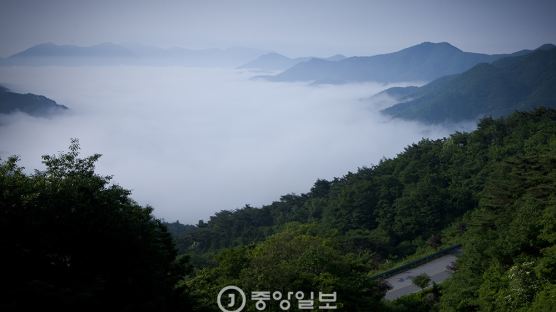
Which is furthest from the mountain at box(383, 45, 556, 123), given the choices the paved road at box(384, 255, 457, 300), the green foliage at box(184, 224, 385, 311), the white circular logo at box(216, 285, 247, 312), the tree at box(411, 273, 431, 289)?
the white circular logo at box(216, 285, 247, 312)

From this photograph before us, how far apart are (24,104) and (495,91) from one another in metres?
137

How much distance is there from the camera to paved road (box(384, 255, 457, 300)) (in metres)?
17.2

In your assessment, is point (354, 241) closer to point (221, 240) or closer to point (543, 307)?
point (543, 307)

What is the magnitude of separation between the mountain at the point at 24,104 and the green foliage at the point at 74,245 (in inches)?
4716

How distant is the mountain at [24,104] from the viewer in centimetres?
11488

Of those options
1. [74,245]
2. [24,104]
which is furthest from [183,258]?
[24,104]

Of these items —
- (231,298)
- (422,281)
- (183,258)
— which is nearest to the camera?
(231,298)

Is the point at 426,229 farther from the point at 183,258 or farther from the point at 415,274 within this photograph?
the point at 183,258

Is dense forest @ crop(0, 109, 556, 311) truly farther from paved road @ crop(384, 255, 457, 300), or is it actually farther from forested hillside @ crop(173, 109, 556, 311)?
paved road @ crop(384, 255, 457, 300)

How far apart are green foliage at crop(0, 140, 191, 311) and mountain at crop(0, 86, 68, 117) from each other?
119777 mm

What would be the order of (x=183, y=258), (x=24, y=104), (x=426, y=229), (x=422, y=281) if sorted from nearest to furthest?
1. (x=183, y=258)
2. (x=422, y=281)
3. (x=426, y=229)
4. (x=24, y=104)

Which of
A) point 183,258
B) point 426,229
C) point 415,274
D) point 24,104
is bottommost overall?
point 415,274

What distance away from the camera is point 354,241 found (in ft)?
85.5

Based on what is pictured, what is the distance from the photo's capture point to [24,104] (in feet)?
408
